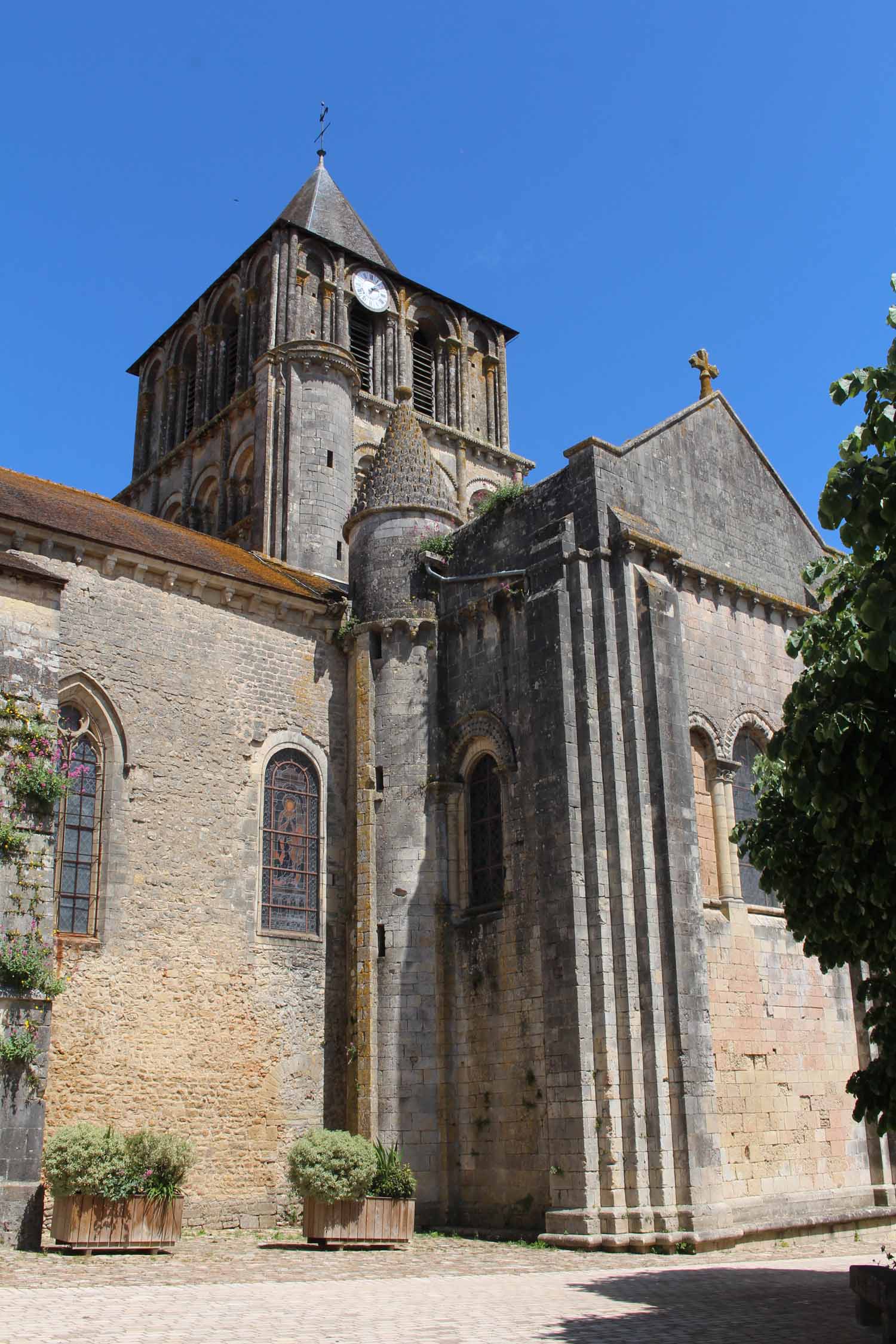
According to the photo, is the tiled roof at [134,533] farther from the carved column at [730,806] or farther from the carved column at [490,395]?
the carved column at [490,395]

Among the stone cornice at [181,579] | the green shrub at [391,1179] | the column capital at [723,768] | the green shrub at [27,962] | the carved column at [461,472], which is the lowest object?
the green shrub at [391,1179]

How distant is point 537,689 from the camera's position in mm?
14984

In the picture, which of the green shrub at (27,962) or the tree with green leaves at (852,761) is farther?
the green shrub at (27,962)

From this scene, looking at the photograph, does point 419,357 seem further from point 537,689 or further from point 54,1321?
point 54,1321

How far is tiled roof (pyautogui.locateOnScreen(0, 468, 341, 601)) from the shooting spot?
15.1 m

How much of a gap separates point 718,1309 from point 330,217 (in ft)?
84.8

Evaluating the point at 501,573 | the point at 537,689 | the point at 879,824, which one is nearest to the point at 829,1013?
the point at 537,689

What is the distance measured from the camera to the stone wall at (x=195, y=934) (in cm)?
Answer: 1376

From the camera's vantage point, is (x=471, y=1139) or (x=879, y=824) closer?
(x=879, y=824)

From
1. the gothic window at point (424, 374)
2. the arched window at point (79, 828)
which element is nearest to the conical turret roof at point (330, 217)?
the gothic window at point (424, 374)

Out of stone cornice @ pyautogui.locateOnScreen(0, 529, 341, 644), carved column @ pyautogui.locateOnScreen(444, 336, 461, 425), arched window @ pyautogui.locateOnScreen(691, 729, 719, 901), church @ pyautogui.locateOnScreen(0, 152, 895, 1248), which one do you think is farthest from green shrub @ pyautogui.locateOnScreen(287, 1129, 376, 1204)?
carved column @ pyautogui.locateOnScreen(444, 336, 461, 425)

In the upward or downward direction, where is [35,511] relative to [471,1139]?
upward

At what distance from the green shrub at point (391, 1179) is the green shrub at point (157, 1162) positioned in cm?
200

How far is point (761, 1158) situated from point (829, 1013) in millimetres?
2368
